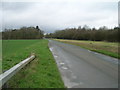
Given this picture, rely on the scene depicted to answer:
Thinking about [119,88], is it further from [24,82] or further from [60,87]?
[24,82]

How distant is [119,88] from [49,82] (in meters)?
2.39

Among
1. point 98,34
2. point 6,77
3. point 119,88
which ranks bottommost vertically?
point 119,88

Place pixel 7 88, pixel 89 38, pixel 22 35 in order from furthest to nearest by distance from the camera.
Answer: pixel 22 35 → pixel 89 38 → pixel 7 88

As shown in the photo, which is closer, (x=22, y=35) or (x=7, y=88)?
(x=7, y=88)

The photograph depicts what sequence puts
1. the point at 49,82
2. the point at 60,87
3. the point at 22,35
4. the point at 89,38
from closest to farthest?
the point at 60,87 → the point at 49,82 → the point at 89,38 → the point at 22,35

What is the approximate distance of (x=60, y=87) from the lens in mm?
3943

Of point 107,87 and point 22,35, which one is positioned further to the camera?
point 22,35

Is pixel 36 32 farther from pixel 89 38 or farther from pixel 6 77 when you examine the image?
pixel 6 77

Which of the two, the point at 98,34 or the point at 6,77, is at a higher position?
the point at 98,34

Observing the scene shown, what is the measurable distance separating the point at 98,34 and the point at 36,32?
45.3m

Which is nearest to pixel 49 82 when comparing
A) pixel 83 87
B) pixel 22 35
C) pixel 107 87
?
pixel 83 87

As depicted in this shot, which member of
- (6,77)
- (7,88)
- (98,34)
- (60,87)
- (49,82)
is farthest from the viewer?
(98,34)

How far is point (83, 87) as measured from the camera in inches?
160

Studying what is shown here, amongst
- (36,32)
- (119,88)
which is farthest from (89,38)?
(119,88)
